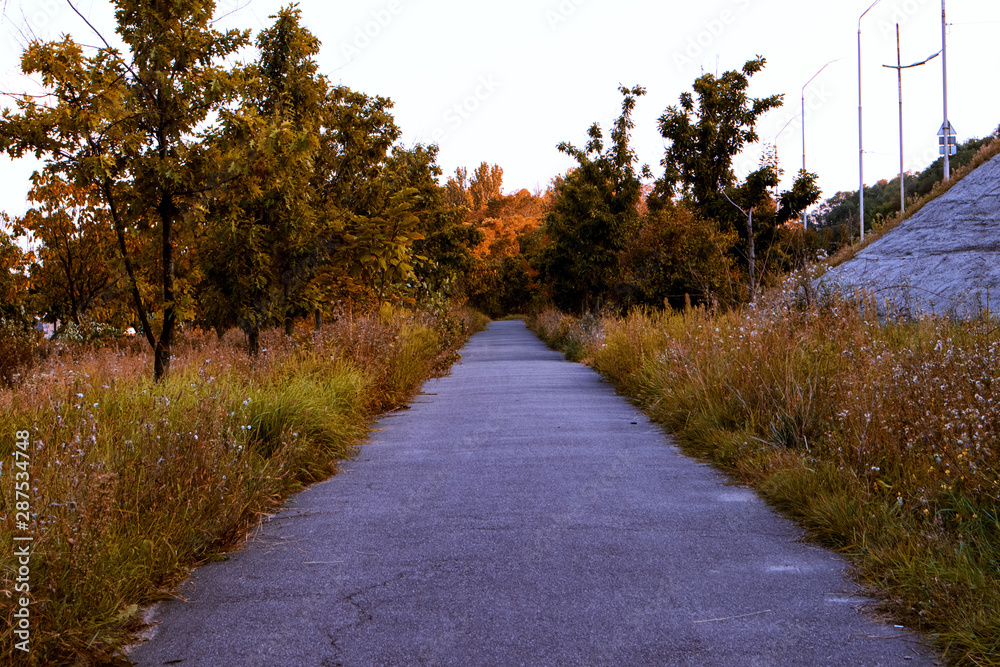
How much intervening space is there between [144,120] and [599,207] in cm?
1870

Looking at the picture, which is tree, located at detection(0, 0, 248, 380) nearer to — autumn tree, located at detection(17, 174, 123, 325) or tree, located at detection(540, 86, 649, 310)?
autumn tree, located at detection(17, 174, 123, 325)

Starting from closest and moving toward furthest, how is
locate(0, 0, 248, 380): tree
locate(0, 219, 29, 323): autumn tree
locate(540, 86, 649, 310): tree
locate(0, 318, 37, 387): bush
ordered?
locate(0, 0, 248, 380): tree, locate(0, 318, 37, 387): bush, locate(0, 219, 29, 323): autumn tree, locate(540, 86, 649, 310): tree

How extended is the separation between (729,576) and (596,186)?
73.9ft

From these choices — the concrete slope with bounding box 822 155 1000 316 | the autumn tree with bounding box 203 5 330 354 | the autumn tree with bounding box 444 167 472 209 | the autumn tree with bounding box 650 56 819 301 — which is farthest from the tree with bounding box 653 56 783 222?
the autumn tree with bounding box 444 167 472 209

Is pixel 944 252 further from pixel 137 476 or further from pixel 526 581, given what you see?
pixel 137 476

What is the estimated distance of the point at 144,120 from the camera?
26.4 feet

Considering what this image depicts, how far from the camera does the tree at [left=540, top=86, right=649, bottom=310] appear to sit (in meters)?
25.4

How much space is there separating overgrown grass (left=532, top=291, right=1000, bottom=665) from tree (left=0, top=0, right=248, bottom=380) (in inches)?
238

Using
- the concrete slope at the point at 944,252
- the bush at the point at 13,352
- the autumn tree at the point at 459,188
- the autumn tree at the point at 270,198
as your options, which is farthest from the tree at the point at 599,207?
the autumn tree at the point at 459,188

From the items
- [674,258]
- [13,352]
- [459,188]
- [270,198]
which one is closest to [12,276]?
[13,352]

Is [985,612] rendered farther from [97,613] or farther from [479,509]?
[97,613]

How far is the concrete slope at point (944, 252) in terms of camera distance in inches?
Result: 517

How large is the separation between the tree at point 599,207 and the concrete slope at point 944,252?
353 inches

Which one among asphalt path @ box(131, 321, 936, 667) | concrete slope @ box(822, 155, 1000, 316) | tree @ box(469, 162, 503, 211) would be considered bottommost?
asphalt path @ box(131, 321, 936, 667)
